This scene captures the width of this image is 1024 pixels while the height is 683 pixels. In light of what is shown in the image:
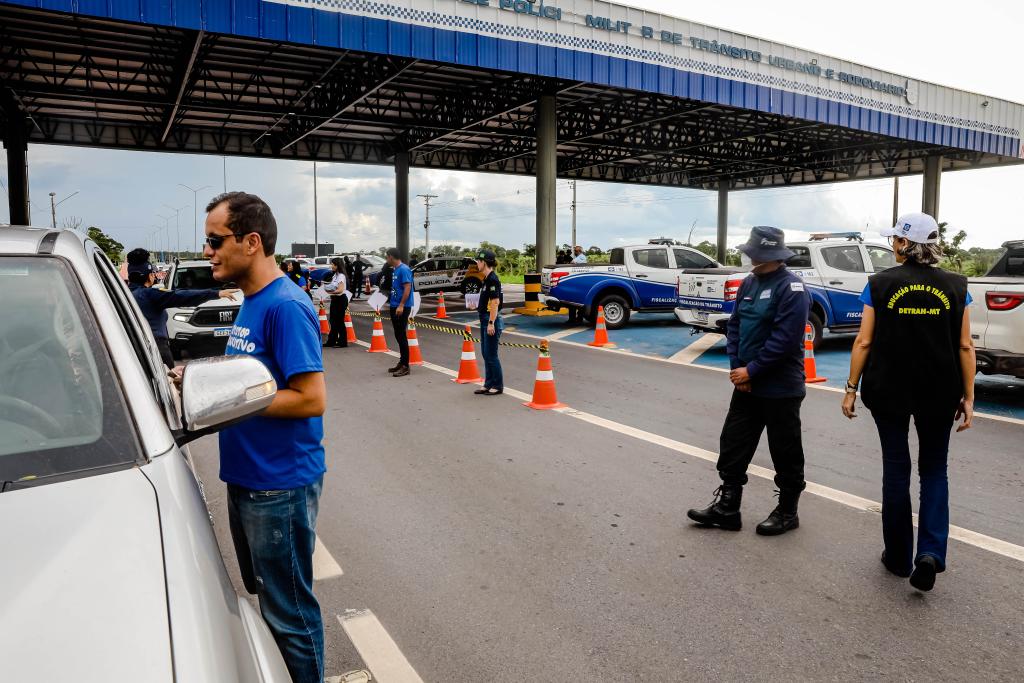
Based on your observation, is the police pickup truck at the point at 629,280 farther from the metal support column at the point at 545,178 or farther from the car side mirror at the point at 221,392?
the car side mirror at the point at 221,392

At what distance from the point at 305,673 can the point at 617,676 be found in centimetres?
136

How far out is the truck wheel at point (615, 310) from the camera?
1745cm

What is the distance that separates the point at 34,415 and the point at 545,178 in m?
22.0

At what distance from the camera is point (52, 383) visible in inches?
79.6

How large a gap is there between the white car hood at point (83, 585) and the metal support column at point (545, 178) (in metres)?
21.6

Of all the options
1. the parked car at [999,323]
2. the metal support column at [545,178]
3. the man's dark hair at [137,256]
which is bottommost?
the parked car at [999,323]

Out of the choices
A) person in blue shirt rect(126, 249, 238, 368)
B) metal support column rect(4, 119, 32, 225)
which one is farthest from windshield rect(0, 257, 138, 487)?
metal support column rect(4, 119, 32, 225)

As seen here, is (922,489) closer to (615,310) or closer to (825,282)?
(825,282)

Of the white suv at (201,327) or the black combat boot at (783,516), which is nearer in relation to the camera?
the black combat boot at (783,516)

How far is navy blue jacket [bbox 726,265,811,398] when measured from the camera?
468 cm

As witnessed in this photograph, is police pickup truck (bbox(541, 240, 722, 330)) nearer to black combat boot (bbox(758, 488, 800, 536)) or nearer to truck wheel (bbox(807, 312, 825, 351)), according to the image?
truck wheel (bbox(807, 312, 825, 351))

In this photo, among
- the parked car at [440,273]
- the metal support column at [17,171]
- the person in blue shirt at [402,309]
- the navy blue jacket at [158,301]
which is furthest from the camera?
the parked car at [440,273]

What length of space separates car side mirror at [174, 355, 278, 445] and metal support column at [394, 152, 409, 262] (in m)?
31.4

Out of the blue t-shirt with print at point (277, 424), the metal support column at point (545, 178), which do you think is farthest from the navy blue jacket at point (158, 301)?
the metal support column at point (545, 178)
